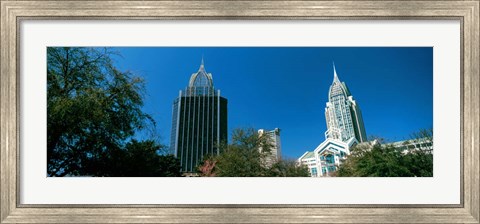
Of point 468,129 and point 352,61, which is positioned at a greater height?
point 352,61

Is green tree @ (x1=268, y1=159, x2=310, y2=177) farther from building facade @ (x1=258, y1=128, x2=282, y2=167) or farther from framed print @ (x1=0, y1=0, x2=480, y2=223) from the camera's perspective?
framed print @ (x1=0, y1=0, x2=480, y2=223)

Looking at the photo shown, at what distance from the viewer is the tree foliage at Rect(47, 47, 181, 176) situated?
4.52m

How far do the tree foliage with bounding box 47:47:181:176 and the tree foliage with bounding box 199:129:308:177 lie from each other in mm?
620

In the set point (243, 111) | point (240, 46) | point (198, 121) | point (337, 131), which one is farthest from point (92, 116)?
point (337, 131)

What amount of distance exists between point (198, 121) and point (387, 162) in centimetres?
224

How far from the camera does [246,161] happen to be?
520cm

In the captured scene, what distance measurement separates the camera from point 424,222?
2582 millimetres

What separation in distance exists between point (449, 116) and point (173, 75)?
308 cm

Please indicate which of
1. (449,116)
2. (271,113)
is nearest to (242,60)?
(271,113)

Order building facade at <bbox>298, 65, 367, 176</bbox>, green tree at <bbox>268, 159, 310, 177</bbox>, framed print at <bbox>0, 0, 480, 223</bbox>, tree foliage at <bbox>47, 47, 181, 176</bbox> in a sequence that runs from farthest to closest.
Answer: building facade at <bbox>298, 65, 367, 176</bbox>
green tree at <bbox>268, 159, 310, 177</bbox>
tree foliage at <bbox>47, 47, 181, 176</bbox>
framed print at <bbox>0, 0, 480, 223</bbox>

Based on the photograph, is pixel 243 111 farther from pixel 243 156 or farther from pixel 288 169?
pixel 288 169

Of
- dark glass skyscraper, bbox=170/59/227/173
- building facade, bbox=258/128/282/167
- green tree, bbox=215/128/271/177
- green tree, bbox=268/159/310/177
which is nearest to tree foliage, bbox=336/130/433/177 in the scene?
green tree, bbox=268/159/310/177

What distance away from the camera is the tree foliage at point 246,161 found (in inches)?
197

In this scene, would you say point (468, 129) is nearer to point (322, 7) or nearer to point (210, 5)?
point (322, 7)
